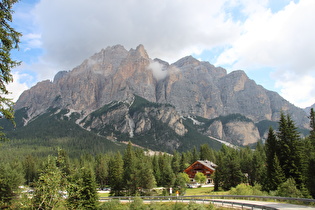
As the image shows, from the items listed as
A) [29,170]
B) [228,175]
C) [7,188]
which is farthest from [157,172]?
[29,170]

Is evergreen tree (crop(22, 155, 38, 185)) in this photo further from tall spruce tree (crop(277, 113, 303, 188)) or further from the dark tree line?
tall spruce tree (crop(277, 113, 303, 188))

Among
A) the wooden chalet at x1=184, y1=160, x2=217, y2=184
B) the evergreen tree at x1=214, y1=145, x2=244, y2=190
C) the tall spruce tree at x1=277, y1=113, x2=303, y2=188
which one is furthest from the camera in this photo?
the wooden chalet at x1=184, y1=160, x2=217, y2=184

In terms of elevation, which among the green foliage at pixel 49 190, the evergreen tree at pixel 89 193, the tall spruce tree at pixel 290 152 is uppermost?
the tall spruce tree at pixel 290 152

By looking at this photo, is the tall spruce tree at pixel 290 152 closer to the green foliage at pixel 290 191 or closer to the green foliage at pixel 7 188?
the green foliage at pixel 290 191

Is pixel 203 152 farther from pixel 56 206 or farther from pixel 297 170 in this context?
pixel 56 206

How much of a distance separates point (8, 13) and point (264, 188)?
46067 mm

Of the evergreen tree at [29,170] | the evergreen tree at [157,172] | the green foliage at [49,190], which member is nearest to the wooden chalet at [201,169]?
the evergreen tree at [157,172]

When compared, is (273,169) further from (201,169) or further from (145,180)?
(201,169)

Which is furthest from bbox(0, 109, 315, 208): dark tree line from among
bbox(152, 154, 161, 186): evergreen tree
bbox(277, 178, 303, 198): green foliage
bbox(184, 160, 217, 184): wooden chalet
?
bbox(184, 160, 217, 184): wooden chalet

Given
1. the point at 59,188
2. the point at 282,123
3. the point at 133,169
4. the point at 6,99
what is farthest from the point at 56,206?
the point at 133,169

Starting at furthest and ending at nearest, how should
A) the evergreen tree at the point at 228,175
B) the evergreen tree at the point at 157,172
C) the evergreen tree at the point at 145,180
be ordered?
the evergreen tree at the point at 157,172 → the evergreen tree at the point at 228,175 → the evergreen tree at the point at 145,180

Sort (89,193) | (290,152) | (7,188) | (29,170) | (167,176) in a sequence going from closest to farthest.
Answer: (7,188)
(89,193)
(290,152)
(167,176)
(29,170)

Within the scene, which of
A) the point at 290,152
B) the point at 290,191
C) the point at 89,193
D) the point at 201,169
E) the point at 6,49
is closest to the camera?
the point at 6,49

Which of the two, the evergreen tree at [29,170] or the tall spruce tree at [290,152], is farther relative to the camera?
the evergreen tree at [29,170]
